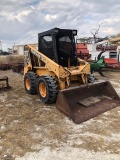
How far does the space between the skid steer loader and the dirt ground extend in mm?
305

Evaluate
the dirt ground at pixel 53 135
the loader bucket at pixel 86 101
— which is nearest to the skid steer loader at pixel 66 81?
the loader bucket at pixel 86 101

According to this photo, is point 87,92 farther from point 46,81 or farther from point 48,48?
point 48,48

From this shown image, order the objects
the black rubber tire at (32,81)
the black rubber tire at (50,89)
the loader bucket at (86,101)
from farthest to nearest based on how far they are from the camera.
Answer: the black rubber tire at (32,81), the black rubber tire at (50,89), the loader bucket at (86,101)

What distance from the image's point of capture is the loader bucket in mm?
5353

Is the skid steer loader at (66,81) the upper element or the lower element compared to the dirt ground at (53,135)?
upper

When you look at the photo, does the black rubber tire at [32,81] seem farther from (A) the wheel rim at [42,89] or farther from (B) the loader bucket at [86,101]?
(B) the loader bucket at [86,101]

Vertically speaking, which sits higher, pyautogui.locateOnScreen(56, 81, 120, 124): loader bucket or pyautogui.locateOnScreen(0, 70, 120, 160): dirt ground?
pyautogui.locateOnScreen(56, 81, 120, 124): loader bucket

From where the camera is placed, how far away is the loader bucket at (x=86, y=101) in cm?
535

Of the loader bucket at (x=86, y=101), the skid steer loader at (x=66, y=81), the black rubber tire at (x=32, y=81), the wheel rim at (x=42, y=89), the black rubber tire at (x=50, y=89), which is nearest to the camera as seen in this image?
the loader bucket at (x=86, y=101)

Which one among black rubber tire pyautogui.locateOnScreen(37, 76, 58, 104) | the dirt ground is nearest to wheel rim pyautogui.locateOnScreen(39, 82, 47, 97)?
black rubber tire pyautogui.locateOnScreen(37, 76, 58, 104)

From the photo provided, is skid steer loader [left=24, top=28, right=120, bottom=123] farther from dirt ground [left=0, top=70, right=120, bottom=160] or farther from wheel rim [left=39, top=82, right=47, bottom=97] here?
dirt ground [left=0, top=70, right=120, bottom=160]

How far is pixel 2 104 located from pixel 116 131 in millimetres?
3776

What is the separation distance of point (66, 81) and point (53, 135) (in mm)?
2114

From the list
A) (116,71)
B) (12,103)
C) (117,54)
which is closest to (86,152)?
(12,103)
